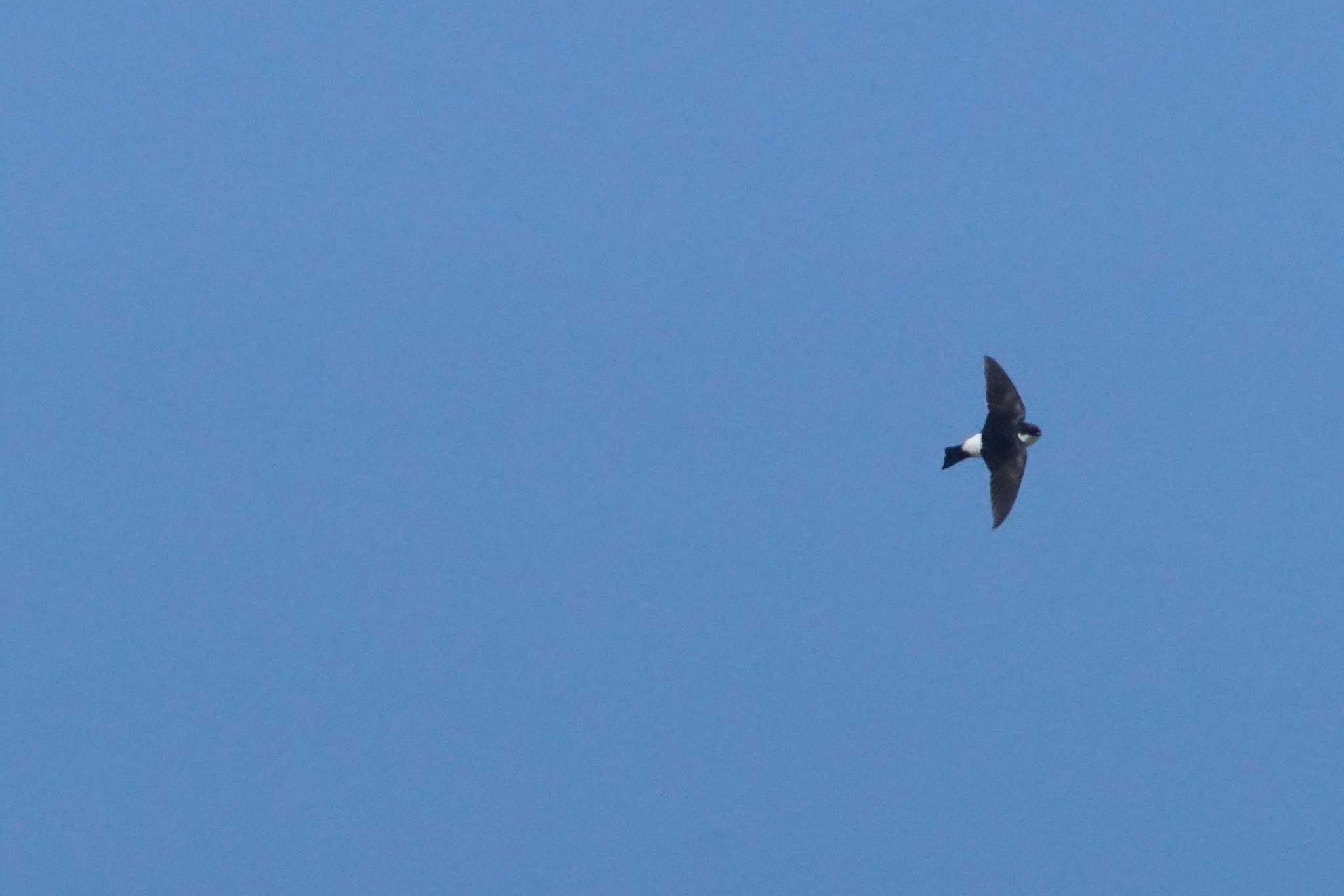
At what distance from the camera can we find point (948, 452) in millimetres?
13539

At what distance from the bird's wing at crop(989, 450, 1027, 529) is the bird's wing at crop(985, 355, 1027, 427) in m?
0.06

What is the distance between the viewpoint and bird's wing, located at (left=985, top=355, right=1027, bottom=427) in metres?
13.5

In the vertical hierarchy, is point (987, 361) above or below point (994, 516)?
above

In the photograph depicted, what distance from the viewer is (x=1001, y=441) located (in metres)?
13.5

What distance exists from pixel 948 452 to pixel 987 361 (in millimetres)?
688

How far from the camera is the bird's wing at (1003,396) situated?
1348cm

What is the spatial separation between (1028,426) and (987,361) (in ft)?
1.76

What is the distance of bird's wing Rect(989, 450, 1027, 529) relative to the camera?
13.5 metres

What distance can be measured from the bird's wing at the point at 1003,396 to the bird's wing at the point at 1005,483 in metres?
0.06

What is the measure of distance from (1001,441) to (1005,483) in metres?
0.30

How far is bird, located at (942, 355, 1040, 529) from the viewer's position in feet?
44.2

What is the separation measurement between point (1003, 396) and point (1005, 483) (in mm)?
614

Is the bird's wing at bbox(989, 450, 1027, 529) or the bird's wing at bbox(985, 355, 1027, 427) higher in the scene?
the bird's wing at bbox(985, 355, 1027, 427)

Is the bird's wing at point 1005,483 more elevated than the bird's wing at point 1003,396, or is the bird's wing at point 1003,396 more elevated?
the bird's wing at point 1003,396
